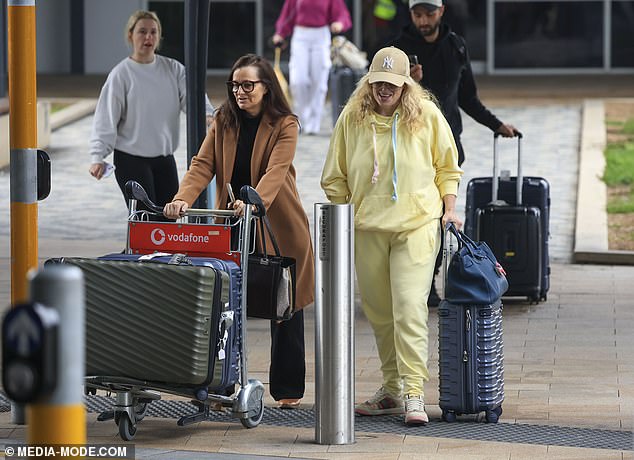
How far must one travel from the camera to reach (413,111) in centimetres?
655

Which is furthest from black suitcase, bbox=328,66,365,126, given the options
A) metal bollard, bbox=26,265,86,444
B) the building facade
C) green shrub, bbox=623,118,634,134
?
metal bollard, bbox=26,265,86,444

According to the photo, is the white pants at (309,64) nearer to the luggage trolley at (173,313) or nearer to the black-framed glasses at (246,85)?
the black-framed glasses at (246,85)

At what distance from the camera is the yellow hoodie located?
21.5 ft

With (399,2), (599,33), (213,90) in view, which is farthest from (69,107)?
(599,33)

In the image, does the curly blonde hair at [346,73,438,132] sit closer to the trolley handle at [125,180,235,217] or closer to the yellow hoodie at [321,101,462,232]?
the yellow hoodie at [321,101,462,232]

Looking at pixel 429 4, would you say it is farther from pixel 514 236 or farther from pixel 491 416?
pixel 491 416

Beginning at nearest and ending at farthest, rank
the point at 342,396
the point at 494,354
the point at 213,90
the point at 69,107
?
the point at 342,396 → the point at 494,354 → the point at 69,107 → the point at 213,90

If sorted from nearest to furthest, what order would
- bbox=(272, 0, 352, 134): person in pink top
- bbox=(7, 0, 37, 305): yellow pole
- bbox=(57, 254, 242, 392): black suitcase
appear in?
bbox=(57, 254, 242, 392): black suitcase < bbox=(7, 0, 37, 305): yellow pole < bbox=(272, 0, 352, 134): person in pink top

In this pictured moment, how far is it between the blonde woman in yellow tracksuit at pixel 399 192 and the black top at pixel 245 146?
371 mm

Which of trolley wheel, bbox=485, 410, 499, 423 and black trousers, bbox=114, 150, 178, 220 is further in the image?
black trousers, bbox=114, 150, 178, 220

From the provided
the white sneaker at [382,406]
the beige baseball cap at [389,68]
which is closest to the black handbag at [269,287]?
the white sneaker at [382,406]

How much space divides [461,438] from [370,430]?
0.45 meters

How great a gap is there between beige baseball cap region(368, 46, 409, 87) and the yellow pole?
157 cm

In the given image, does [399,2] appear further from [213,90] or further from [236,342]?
[236,342]
